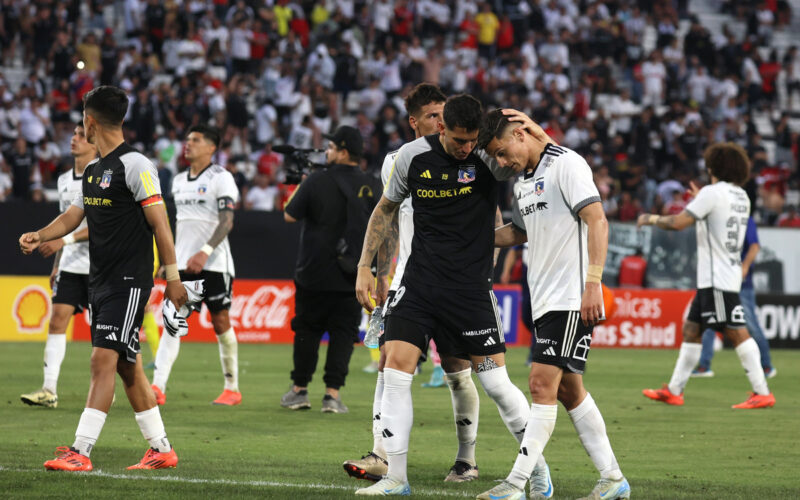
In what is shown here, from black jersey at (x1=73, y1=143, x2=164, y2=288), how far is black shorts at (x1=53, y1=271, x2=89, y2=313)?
3698 millimetres

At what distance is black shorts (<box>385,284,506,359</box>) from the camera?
660 cm

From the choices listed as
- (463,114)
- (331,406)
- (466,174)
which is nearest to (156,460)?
(466,174)

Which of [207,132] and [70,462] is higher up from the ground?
[207,132]

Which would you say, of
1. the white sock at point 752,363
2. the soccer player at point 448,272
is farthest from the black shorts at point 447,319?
the white sock at point 752,363

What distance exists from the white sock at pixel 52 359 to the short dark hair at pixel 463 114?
5.64m

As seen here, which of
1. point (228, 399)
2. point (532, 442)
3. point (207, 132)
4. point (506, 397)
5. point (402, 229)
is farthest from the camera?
point (207, 132)

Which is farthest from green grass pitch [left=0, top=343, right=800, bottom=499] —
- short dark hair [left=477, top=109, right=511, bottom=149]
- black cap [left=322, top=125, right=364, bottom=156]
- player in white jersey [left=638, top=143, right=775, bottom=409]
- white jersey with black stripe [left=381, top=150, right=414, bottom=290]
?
black cap [left=322, top=125, right=364, bottom=156]

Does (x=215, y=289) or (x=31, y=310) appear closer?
(x=215, y=289)

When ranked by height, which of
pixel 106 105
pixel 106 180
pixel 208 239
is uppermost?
pixel 106 105

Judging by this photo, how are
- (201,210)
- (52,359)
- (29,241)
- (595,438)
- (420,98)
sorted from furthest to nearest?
(201,210) → (52,359) → (420,98) → (29,241) → (595,438)

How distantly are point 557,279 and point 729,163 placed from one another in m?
5.99

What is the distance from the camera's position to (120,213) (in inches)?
281

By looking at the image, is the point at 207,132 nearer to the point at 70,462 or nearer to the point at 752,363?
the point at 70,462

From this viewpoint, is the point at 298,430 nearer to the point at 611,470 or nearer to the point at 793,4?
the point at 611,470
